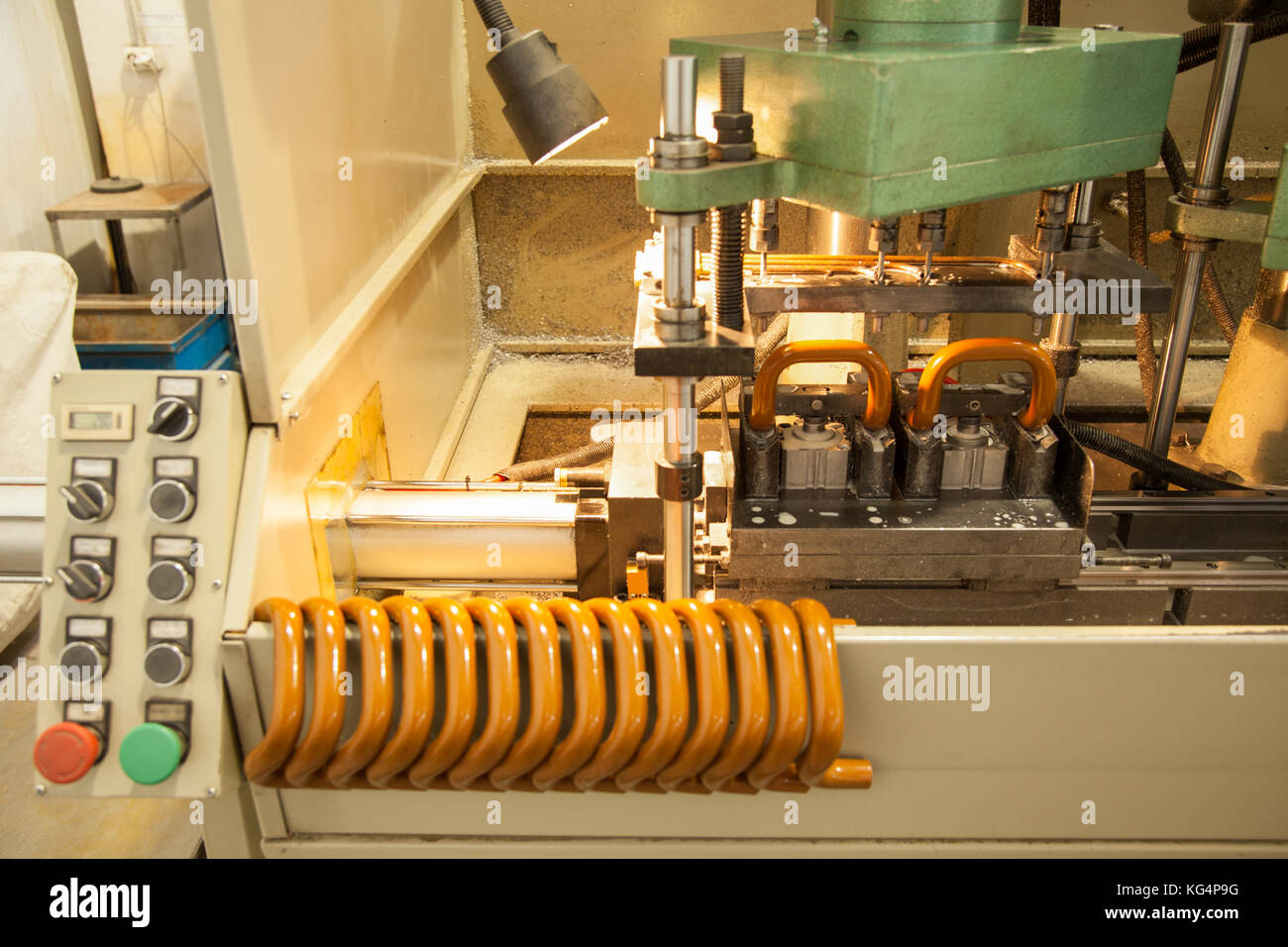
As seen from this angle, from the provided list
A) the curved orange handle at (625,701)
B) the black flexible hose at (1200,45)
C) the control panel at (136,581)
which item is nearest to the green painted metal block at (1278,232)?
the black flexible hose at (1200,45)

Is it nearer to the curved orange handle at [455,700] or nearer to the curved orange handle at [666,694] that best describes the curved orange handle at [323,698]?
the curved orange handle at [455,700]

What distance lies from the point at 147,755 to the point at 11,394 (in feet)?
2.93

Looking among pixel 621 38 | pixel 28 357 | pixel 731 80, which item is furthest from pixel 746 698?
pixel 621 38

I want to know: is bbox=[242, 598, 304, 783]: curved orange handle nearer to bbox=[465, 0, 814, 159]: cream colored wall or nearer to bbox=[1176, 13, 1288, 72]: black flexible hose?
bbox=[1176, 13, 1288, 72]: black flexible hose

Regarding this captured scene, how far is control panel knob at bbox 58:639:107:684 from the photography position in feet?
3.57

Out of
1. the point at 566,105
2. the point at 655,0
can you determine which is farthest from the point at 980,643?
the point at 655,0

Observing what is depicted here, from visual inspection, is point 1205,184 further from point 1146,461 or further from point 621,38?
point 621,38

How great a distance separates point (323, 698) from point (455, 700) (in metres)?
0.14

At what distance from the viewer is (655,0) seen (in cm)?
253

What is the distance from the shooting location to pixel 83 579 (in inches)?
42.5

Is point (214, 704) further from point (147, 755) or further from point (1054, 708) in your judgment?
point (1054, 708)

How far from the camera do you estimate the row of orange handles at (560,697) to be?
1052mm

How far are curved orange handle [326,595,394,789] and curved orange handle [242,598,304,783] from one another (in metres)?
0.06

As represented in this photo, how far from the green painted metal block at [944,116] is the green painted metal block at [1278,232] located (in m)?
0.17
